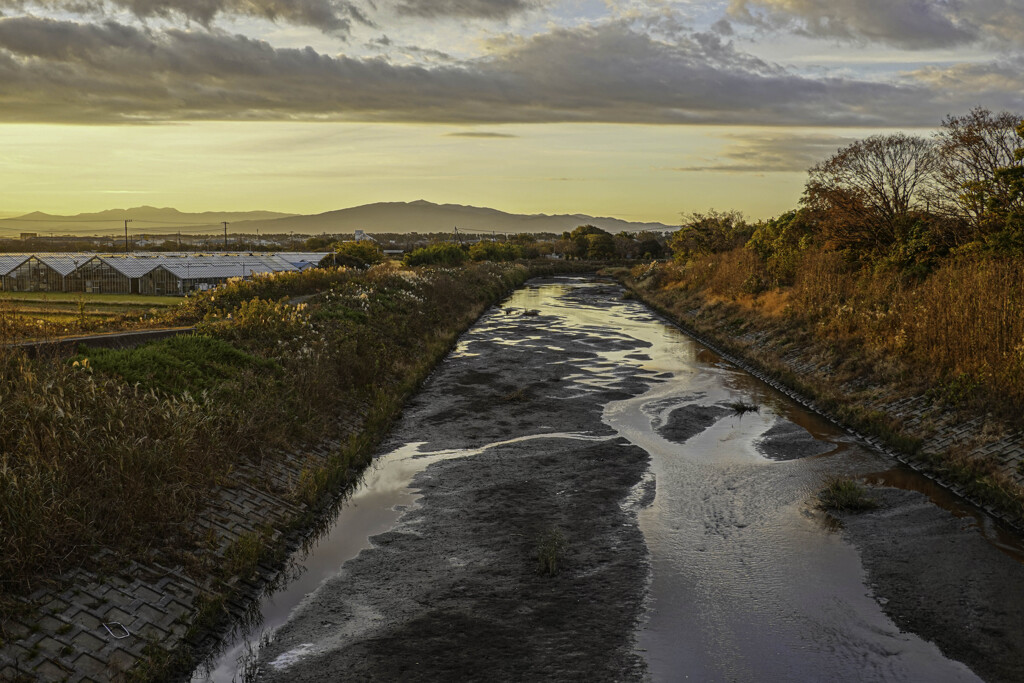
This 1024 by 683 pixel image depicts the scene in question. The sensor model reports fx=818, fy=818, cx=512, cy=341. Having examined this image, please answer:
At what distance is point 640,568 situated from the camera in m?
13.2

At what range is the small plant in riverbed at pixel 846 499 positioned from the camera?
53.0 ft

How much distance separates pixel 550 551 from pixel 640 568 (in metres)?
1.48

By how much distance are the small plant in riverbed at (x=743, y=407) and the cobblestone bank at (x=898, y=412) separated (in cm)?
166

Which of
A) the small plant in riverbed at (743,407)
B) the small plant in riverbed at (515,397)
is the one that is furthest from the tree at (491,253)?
the small plant in riverbed at (743,407)

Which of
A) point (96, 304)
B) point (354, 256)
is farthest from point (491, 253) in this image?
point (96, 304)

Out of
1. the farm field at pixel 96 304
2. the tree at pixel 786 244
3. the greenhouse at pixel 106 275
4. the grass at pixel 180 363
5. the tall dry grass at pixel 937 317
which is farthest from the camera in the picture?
the greenhouse at pixel 106 275

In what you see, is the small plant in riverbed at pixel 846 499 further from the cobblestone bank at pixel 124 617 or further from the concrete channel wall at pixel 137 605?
the cobblestone bank at pixel 124 617

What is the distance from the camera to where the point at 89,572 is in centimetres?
1006

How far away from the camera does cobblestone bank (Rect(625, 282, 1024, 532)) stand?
16531 mm

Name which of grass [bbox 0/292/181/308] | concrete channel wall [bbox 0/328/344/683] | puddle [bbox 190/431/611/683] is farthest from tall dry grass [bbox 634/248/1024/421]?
grass [bbox 0/292/181/308]

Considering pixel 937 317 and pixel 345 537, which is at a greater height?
pixel 937 317

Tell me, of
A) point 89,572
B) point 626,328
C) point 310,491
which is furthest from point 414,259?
point 89,572

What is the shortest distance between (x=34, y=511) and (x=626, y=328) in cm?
4065

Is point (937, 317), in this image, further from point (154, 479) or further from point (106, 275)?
point (106, 275)
